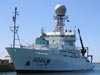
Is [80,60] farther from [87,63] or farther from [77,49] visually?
[87,63]

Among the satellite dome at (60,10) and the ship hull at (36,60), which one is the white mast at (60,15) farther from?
the ship hull at (36,60)

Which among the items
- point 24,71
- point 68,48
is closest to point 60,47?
point 68,48

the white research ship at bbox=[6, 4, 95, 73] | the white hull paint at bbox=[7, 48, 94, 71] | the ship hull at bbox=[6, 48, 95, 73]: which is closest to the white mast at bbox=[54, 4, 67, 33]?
the white research ship at bbox=[6, 4, 95, 73]

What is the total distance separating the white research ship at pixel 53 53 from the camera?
193ft

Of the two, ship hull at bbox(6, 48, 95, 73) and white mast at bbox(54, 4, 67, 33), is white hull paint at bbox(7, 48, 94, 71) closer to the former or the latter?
ship hull at bbox(6, 48, 95, 73)

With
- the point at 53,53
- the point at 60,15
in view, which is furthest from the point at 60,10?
the point at 53,53

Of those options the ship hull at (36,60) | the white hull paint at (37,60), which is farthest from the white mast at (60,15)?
the ship hull at (36,60)

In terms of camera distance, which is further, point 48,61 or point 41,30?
point 41,30

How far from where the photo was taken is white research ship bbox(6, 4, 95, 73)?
2314 inches

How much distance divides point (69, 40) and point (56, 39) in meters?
3.59

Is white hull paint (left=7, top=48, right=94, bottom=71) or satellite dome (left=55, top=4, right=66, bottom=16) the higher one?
satellite dome (left=55, top=4, right=66, bottom=16)

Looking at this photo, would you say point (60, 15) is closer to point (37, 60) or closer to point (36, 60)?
point (37, 60)

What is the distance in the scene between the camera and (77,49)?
260 feet

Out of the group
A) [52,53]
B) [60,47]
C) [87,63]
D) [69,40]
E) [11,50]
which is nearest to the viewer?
[11,50]
